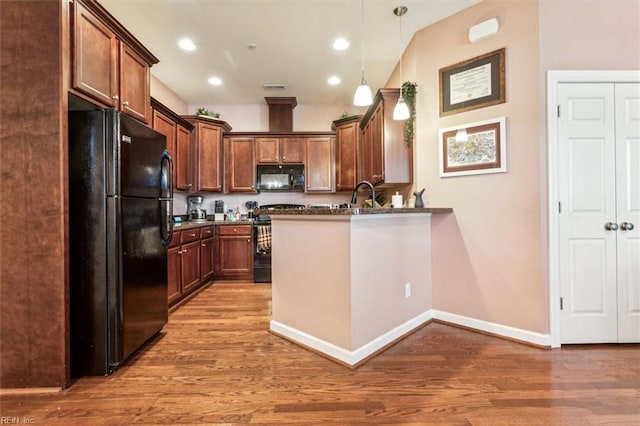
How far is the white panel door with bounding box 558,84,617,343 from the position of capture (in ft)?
7.01

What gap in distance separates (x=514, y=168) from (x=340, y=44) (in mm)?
2266

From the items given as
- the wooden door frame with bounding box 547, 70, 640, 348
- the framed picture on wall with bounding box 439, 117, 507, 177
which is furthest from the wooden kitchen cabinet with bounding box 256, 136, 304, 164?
the wooden door frame with bounding box 547, 70, 640, 348

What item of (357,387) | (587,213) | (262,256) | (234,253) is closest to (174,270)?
(234,253)

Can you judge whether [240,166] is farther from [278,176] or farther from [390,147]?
[390,147]

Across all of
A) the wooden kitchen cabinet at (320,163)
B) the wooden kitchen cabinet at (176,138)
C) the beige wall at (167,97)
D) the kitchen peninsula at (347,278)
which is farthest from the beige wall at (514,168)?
the beige wall at (167,97)

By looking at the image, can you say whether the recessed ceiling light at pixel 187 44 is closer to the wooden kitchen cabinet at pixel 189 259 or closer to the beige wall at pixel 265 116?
the beige wall at pixel 265 116

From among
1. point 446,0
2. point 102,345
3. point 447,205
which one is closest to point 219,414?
point 102,345

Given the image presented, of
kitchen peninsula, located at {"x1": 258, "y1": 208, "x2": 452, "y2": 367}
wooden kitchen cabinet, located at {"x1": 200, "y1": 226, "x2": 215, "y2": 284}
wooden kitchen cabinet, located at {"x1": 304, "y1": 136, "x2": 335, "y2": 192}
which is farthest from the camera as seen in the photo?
wooden kitchen cabinet, located at {"x1": 304, "y1": 136, "x2": 335, "y2": 192}

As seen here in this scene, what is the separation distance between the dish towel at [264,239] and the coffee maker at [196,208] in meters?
1.27

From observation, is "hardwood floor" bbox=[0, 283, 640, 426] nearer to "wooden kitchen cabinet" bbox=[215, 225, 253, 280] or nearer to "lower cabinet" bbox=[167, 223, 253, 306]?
"lower cabinet" bbox=[167, 223, 253, 306]

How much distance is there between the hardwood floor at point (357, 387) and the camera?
1438 millimetres

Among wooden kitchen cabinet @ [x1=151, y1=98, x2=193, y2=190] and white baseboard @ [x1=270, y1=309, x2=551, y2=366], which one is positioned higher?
wooden kitchen cabinet @ [x1=151, y1=98, x2=193, y2=190]

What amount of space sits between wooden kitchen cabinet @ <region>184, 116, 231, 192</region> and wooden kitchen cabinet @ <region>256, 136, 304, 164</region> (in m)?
0.66

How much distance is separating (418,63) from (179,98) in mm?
3915
